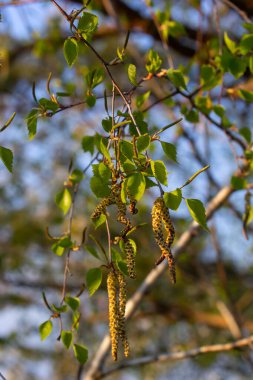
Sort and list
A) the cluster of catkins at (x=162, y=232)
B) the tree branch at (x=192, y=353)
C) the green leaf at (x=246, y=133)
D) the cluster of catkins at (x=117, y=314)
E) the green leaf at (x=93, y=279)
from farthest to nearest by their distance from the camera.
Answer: the tree branch at (x=192, y=353) < the green leaf at (x=246, y=133) < the green leaf at (x=93, y=279) < the cluster of catkins at (x=117, y=314) < the cluster of catkins at (x=162, y=232)

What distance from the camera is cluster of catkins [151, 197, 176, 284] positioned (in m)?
0.85

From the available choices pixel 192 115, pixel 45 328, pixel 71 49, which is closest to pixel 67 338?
pixel 45 328

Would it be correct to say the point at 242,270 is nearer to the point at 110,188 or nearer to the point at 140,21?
the point at 140,21

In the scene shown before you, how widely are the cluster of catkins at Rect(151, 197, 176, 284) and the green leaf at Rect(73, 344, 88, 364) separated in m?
0.47

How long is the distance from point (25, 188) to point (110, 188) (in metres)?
5.94

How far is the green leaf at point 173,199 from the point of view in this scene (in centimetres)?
90

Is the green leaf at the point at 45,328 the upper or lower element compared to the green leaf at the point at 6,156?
lower

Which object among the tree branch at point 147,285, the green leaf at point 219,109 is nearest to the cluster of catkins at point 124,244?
the green leaf at point 219,109

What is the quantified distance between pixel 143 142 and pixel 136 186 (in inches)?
3.3

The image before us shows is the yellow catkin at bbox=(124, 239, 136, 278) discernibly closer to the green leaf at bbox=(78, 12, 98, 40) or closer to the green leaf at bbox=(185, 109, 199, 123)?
the green leaf at bbox=(78, 12, 98, 40)

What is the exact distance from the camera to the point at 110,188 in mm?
944

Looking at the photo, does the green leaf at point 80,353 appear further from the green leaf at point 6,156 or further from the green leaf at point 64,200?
the green leaf at point 6,156

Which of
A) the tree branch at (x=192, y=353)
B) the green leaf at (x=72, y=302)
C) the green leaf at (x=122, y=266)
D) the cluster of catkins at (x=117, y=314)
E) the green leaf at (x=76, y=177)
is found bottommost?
the tree branch at (x=192, y=353)

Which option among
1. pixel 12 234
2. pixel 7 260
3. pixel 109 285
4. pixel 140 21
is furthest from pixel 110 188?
pixel 12 234
